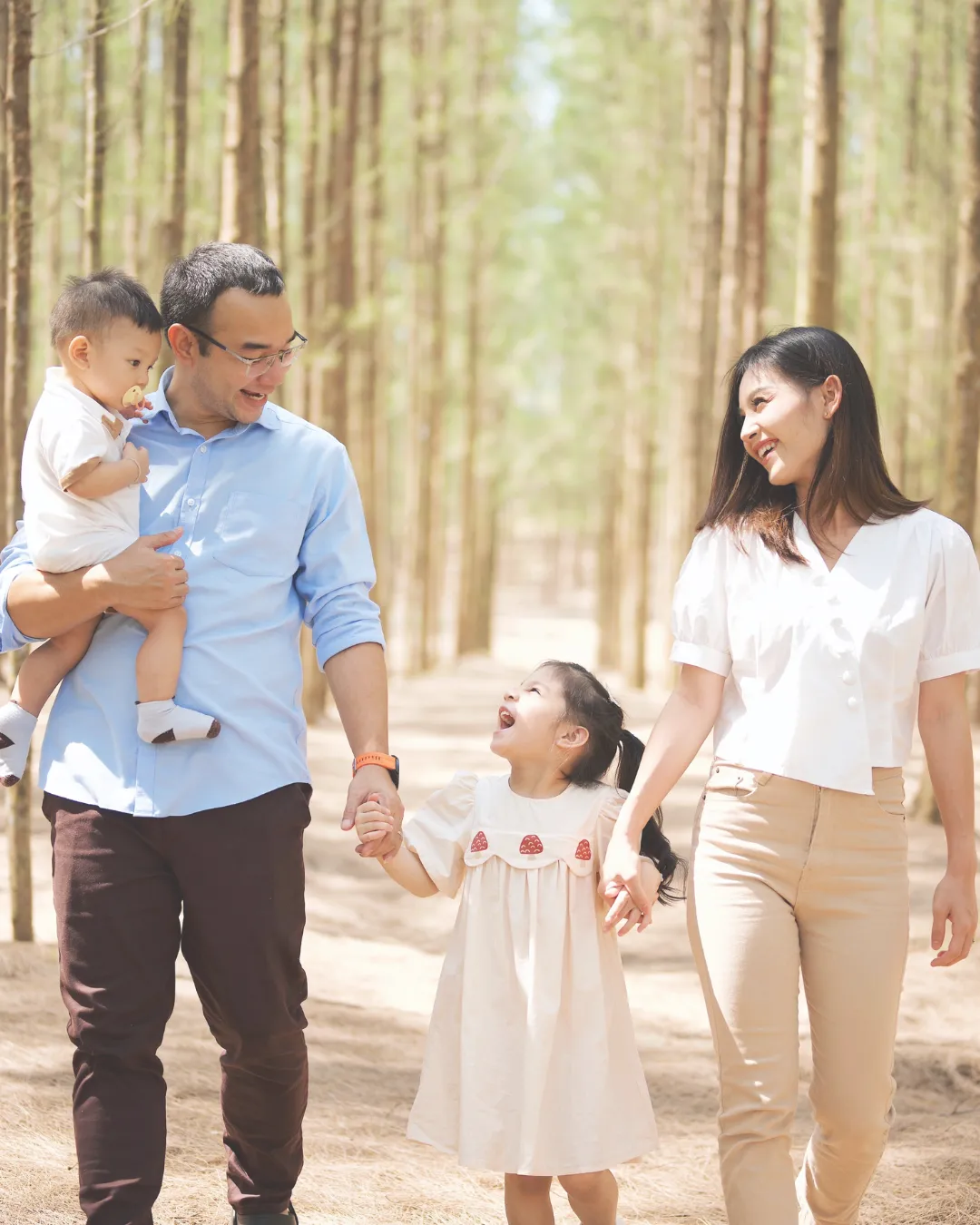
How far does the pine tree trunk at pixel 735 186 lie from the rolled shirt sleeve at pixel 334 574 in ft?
27.2

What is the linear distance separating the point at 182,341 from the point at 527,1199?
6.14 feet

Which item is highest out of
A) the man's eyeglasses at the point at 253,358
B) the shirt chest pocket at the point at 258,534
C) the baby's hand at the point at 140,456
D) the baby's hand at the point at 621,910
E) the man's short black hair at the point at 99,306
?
the man's short black hair at the point at 99,306

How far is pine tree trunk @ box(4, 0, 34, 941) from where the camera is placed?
5.36 meters

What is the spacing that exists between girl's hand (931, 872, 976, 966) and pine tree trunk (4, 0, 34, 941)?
362 centimetres

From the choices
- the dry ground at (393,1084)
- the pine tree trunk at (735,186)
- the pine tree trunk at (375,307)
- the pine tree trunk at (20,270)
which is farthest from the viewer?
the pine tree trunk at (375,307)

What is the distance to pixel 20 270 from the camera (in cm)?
566

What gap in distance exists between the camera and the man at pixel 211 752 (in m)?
2.74

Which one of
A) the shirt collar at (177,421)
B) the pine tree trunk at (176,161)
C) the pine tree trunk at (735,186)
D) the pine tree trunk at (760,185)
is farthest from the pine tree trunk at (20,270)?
the pine tree trunk at (735,186)

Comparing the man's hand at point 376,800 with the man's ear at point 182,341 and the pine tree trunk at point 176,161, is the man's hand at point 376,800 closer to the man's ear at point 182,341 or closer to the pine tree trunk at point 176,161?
the man's ear at point 182,341

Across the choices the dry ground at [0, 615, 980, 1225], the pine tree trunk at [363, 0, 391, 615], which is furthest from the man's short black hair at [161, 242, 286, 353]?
the pine tree trunk at [363, 0, 391, 615]

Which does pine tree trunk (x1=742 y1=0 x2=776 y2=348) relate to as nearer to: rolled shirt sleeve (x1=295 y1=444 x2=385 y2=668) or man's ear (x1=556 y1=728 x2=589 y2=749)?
man's ear (x1=556 y1=728 x2=589 y2=749)

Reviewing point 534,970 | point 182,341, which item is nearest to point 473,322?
point 182,341

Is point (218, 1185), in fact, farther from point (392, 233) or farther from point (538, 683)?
point (392, 233)

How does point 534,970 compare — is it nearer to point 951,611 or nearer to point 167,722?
point 167,722
